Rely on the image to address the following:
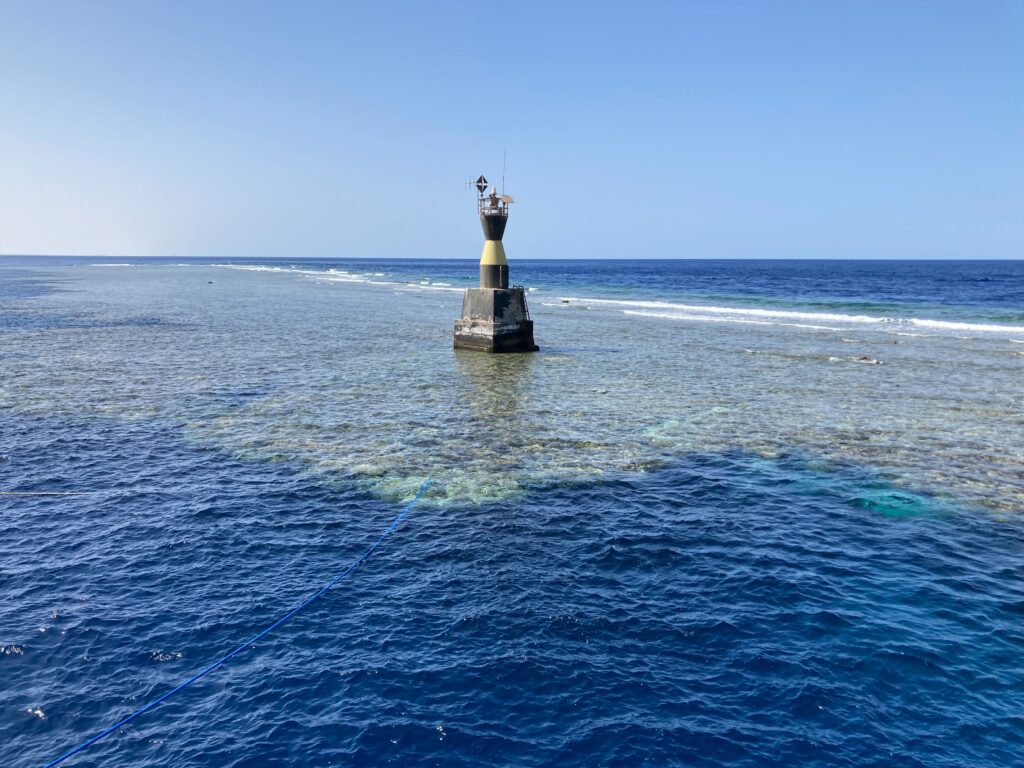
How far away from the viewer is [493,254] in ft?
141

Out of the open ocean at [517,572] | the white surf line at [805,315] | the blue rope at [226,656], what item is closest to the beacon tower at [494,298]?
the open ocean at [517,572]

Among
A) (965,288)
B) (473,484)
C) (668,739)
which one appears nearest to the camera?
(668,739)

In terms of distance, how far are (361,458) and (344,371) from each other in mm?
16780

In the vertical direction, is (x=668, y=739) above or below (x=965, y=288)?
below

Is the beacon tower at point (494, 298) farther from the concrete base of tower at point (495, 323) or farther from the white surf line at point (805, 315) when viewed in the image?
the white surf line at point (805, 315)

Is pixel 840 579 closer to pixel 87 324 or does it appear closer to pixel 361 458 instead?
pixel 361 458

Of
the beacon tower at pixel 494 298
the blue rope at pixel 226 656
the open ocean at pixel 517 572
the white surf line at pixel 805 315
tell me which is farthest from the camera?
the white surf line at pixel 805 315

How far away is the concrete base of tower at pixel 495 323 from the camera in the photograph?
42844 mm

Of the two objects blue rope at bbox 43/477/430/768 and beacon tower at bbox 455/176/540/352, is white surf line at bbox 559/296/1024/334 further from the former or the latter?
blue rope at bbox 43/477/430/768

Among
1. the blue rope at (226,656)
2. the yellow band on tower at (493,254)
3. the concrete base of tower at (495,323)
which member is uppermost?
the yellow band on tower at (493,254)

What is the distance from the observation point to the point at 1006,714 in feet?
33.2

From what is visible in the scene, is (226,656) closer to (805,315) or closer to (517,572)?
(517,572)

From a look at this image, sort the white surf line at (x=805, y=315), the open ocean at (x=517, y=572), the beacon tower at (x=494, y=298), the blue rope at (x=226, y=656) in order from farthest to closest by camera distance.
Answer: the white surf line at (x=805, y=315), the beacon tower at (x=494, y=298), the open ocean at (x=517, y=572), the blue rope at (x=226, y=656)

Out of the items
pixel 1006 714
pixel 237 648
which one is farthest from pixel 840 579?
pixel 237 648
